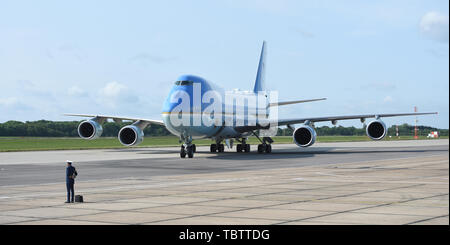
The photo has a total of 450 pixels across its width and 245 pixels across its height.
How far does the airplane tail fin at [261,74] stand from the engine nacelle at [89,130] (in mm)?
15140

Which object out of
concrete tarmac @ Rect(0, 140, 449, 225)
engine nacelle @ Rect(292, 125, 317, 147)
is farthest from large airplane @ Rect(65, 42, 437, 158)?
concrete tarmac @ Rect(0, 140, 449, 225)

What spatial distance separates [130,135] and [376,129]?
18.7m

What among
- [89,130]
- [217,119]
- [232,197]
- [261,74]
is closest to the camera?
[232,197]

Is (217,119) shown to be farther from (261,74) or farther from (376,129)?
(261,74)

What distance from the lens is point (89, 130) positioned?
4888 centimetres

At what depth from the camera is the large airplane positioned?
3888 cm

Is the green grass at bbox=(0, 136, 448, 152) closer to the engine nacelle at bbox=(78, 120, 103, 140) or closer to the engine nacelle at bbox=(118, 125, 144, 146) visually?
the engine nacelle at bbox=(78, 120, 103, 140)

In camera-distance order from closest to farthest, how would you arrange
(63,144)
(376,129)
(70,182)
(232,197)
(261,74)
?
(70,182) → (232,197) → (376,129) → (261,74) → (63,144)

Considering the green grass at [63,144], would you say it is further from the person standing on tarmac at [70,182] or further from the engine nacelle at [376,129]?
the person standing on tarmac at [70,182]

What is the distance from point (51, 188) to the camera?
20.8 meters

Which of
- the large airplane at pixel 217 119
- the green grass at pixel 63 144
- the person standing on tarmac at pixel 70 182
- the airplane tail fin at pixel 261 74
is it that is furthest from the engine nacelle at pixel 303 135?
the person standing on tarmac at pixel 70 182

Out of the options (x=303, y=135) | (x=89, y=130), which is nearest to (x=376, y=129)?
(x=303, y=135)

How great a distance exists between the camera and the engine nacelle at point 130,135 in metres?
45.9
